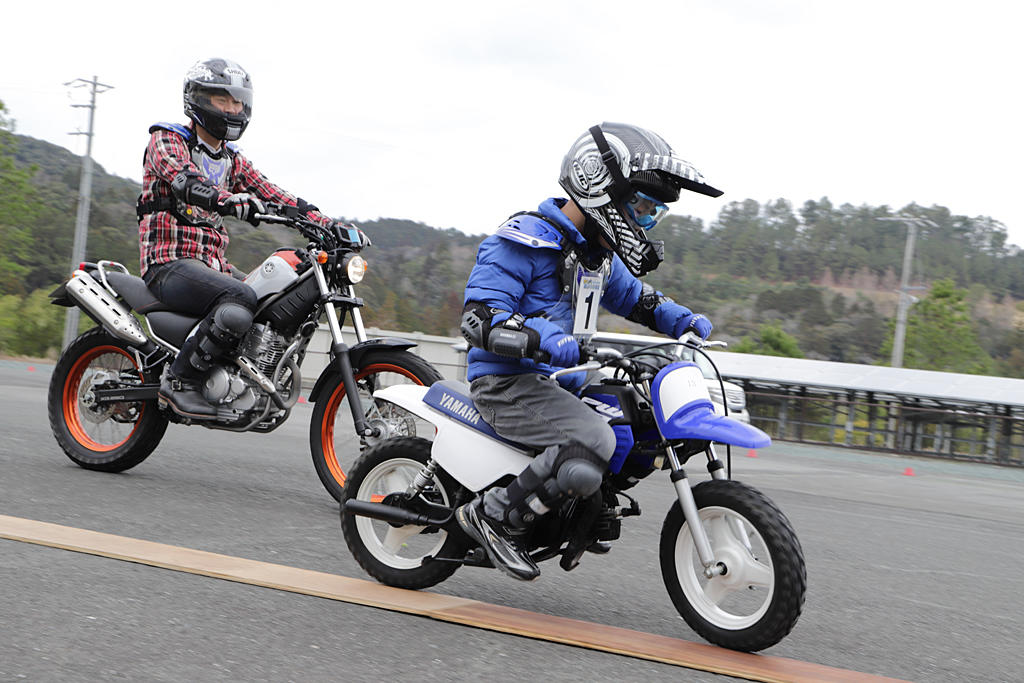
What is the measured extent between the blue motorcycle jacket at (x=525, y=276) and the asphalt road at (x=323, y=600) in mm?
968

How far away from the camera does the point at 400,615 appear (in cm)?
391

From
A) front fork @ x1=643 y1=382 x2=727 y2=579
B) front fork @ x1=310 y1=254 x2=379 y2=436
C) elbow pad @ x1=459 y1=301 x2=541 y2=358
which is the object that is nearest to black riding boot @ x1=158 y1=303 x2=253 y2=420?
front fork @ x1=310 y1=254 x2=379 y2=436

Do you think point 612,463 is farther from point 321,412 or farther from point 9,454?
point 9,454

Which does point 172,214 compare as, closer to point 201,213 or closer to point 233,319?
point 201,213

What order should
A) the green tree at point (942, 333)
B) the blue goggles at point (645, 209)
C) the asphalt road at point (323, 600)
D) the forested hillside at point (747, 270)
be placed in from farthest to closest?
the green tree at point (942, 333) → the forested hillside at point (747, 270) → the blue goggles at point (645, 209) → the asphalt road at point (323, 600)

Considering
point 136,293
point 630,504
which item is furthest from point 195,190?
point 630,504

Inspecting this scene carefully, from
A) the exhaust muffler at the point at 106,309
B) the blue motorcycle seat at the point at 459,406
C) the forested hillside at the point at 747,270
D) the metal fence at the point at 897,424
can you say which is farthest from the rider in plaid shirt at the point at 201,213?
the metal fence at the point at 897,424

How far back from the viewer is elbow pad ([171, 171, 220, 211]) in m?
6.03

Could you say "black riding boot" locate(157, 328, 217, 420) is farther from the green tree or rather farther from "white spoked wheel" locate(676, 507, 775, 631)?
the green tree

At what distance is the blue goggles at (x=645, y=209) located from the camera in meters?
3.95

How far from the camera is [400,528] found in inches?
172

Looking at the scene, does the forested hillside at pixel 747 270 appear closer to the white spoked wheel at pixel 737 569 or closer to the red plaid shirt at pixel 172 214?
the red plaid shirt at pixel 172 214

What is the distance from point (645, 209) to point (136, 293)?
12.5 feet

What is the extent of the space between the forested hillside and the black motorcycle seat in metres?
15.9
